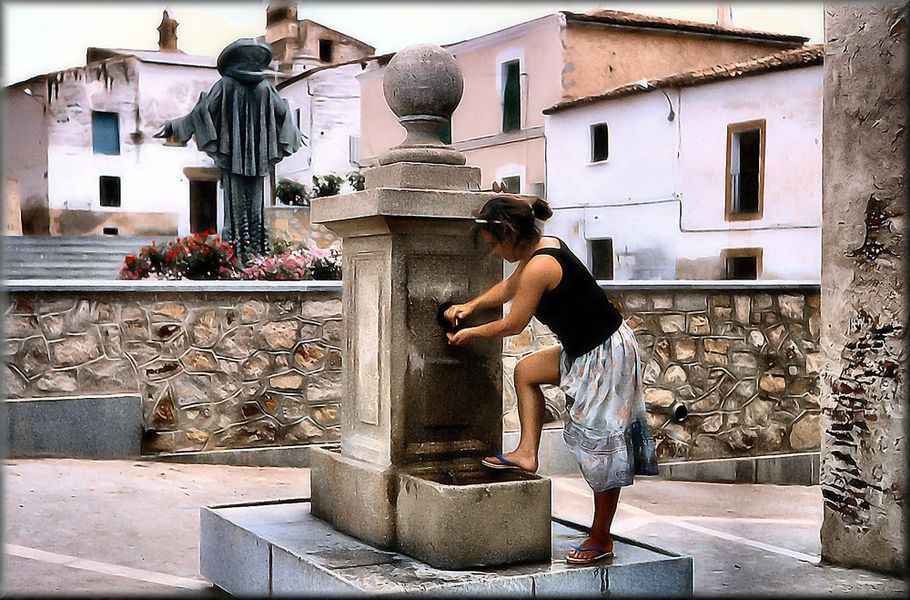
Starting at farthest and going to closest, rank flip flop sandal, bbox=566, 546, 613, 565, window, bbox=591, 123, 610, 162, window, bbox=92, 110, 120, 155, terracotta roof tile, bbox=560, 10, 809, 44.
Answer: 1. window, bbox=92, 110, 120, 155
2. terracotta roof tile, bbox=560, 10, 809, 44
3. window, bbox=591, 123, 610, 162
4. flip flop sandal, bbox=566, 546, 613, 565

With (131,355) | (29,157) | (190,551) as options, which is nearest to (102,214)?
(29,157)

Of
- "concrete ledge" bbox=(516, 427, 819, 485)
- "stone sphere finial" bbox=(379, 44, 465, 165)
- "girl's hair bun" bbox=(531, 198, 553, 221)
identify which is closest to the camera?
"girl's hair bun" bbox=(531, 198, 553, 221)

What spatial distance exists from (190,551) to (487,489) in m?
1.93

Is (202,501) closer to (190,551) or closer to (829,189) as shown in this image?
(190,551)

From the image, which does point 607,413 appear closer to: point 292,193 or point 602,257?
point 602,257

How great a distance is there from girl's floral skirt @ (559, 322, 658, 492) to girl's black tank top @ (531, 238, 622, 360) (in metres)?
0.04

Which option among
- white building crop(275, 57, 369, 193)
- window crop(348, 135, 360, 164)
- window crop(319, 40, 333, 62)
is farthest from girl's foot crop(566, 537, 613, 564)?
window crop(319, 40, 333, 62)

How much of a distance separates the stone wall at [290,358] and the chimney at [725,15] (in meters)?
10.3

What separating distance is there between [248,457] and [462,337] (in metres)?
3.68

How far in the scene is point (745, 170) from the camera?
14703 millimetres

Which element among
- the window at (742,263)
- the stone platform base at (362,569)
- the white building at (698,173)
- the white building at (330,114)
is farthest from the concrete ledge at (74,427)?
the white building at (330,114)

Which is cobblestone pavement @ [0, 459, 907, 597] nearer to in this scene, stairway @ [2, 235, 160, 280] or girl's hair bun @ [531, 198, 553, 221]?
girl's hair bun @ [531, 198, 553, 221]

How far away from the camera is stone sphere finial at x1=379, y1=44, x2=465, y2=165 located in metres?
4.23

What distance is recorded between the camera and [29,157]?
24.7m
